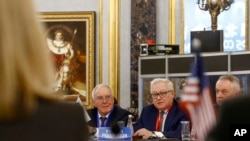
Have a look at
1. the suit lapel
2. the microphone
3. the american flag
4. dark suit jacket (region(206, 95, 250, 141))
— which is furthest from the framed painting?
dark suit jacket (region(206, 95, 250, 141))

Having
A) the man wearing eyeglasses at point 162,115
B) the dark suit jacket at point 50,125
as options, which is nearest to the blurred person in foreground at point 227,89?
the man wearing eyeglasses at point 162,115

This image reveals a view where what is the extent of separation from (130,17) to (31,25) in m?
9.91

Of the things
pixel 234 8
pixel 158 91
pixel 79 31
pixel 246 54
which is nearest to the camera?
pixel 158 91

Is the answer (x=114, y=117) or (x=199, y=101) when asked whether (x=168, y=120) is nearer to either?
(x=114, y=117)

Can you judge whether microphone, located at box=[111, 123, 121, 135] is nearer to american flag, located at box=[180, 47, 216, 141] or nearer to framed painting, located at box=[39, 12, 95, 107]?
american flag, located at box=[180, 47, 216, 141]

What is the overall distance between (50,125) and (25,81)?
12 cm

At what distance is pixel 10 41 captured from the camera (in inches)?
53.8

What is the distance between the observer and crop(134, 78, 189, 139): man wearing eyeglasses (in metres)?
6.33

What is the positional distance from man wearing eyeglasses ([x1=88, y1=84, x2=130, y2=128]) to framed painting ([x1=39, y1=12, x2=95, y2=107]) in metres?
4.25

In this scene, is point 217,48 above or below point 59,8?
below

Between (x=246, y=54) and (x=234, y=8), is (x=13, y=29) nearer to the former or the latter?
(x=246, y=54)

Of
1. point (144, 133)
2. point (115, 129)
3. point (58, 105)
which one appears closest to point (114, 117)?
point (144, 133)

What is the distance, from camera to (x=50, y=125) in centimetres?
144

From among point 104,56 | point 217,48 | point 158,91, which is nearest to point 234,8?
point 217,48
